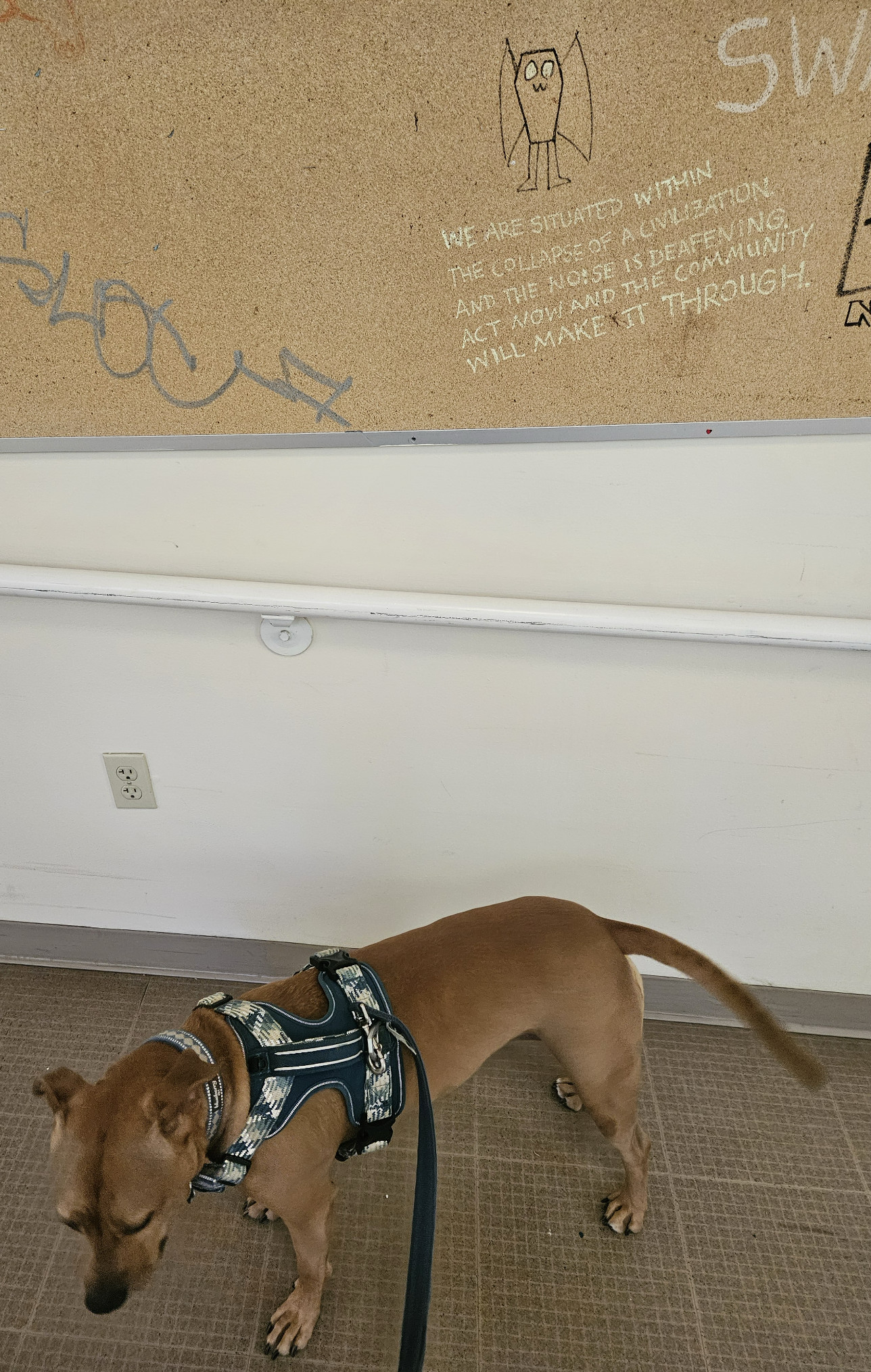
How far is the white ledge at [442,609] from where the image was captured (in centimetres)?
139

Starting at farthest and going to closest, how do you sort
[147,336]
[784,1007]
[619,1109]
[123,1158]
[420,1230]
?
[784,1007] < [619,1109] < [147,336] < [420,1230] < [123,1158]

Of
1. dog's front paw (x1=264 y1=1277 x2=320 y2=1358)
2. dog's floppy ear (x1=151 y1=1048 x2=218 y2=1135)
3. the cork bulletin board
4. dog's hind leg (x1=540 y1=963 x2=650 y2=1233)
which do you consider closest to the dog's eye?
dog's floppy ear (x1=151 y1=1048 x2=218 y2=1135)

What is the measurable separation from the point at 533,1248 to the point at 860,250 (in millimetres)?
1776

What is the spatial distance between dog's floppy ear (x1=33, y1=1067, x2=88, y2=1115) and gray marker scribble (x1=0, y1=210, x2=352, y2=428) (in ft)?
3.34

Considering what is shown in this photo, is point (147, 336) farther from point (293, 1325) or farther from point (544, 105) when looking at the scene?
point (293, 1325)

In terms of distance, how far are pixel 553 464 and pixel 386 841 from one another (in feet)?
2.95

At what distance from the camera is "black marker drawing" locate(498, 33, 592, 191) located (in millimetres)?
1034

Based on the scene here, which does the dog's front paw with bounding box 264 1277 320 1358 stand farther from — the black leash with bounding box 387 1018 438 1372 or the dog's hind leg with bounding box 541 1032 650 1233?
the dog's hind leg with bounding box 541 1032 650 1233

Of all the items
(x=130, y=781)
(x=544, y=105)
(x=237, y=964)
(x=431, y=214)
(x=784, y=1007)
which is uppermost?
(x=544, y=105)

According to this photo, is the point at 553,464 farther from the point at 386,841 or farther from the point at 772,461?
the point at 386,841

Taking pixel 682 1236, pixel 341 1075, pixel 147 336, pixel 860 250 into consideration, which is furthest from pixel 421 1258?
pixel 860 250

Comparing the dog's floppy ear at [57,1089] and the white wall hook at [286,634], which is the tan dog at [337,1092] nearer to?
the dog's floppy ear at [57,1089]

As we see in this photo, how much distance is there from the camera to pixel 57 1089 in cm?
95

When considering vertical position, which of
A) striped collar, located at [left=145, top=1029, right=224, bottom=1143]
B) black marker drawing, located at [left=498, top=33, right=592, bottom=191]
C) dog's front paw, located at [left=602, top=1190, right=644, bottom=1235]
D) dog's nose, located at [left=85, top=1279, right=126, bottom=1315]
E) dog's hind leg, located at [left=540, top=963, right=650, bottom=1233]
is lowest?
dog's front paw, located at [left=602, top=1190, right=644, bottom=1235]
